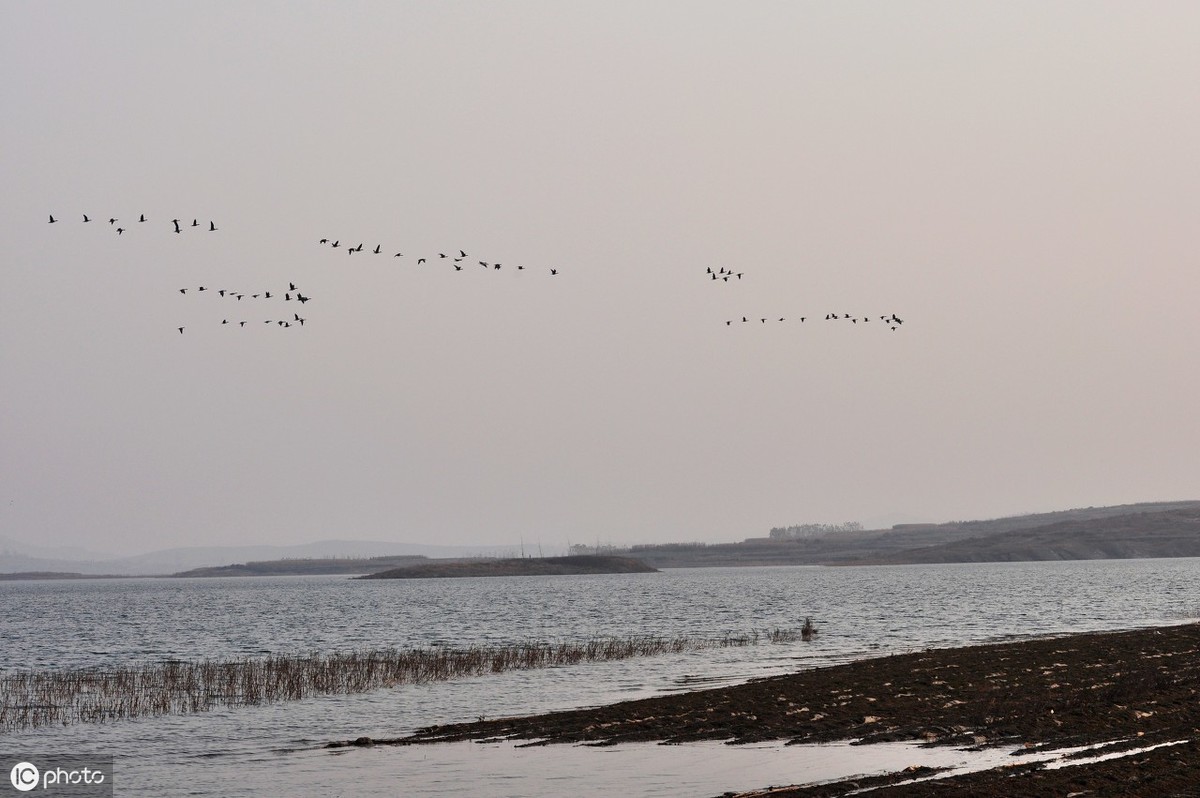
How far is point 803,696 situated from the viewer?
140 feet

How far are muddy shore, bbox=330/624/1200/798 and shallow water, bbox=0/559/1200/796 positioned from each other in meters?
2.48

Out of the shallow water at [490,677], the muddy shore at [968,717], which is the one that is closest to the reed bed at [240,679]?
the shallow water at [490,677]

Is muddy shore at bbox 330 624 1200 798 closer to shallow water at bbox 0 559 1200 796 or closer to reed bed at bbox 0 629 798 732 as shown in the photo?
shallow water at bbox 0 559 1200 796

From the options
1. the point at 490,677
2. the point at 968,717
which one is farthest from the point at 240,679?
the point at 968,717

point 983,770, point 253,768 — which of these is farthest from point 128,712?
point 983,770

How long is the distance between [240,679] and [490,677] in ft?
37.0

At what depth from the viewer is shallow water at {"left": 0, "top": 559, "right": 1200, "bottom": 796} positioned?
31703mm

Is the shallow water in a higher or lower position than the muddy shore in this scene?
lower

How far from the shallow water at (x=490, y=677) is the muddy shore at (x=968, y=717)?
2485 mm

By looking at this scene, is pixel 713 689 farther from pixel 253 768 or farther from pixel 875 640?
pixel 875 640

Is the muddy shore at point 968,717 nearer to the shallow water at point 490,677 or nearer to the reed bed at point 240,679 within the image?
the shallow water at point 490,677

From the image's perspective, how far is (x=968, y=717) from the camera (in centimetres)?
3534

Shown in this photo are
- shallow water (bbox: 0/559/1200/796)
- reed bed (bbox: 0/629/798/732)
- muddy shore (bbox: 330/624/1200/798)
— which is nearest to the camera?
muddy shore (bbox: 330/624/1200/798)

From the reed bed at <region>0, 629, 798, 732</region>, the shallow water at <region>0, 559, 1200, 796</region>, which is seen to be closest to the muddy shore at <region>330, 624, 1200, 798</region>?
the shallow water at <region>0, 559, 1200, 796</region>
